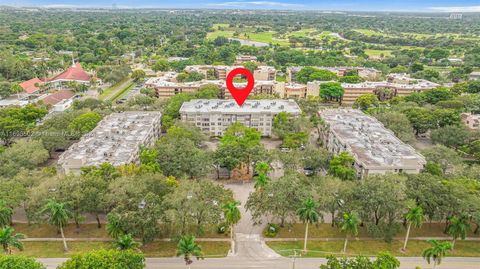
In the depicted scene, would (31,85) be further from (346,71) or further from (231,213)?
(346,71)

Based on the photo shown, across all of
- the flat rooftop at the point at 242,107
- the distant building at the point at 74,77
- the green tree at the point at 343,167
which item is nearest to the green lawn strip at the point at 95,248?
the green tree at the point at 343,167

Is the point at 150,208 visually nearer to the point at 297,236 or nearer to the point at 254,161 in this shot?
the point at 297,236

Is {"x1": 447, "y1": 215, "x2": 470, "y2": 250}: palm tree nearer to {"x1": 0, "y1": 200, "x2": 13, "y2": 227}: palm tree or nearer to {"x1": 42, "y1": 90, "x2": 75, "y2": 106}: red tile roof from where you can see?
{"x1": 0, "y1": 200, "x2": 13, "y2": 227}: palm tree

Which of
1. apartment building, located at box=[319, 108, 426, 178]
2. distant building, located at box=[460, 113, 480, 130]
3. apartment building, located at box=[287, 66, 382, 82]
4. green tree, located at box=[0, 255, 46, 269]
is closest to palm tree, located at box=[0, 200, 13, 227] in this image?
green tree, located at box=[0, 255, 46, 269]

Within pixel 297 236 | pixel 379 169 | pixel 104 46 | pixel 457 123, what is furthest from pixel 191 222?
pixel 104 46

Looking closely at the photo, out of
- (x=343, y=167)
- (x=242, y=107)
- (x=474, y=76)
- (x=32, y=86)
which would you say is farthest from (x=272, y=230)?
(x=474, y=76)

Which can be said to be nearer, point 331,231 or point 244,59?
point 331,231

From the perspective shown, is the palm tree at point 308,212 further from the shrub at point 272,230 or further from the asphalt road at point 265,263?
the shrub at point 272,230
